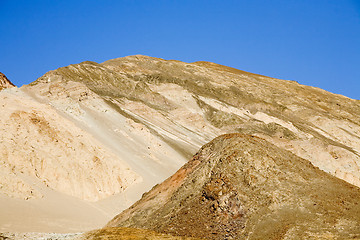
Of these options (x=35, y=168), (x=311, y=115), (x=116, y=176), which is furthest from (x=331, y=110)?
(x=35, y=168)

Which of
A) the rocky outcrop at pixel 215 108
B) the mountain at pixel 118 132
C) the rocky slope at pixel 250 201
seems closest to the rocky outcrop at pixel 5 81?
the rocky outcrop at pixel 215 108

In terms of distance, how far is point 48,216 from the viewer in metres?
23.0

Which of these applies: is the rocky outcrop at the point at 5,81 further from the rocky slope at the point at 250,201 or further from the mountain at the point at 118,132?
the rocky slope at the point at 250,201

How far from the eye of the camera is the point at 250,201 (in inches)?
580

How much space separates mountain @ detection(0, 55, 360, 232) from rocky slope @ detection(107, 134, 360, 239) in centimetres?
875

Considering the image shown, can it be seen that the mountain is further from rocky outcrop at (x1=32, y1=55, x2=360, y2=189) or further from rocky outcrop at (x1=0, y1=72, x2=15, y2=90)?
rocky outcrop at (x1=0, y1=72, x2=15, y2=90)

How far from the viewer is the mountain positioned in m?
25.6

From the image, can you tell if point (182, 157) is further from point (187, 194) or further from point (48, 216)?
point (187, 194)

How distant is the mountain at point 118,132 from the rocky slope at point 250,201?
8.75 metres

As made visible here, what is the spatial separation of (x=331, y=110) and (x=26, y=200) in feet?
239

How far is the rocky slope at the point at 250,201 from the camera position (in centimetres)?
1345

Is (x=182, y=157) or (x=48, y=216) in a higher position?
(x=182, y=157)

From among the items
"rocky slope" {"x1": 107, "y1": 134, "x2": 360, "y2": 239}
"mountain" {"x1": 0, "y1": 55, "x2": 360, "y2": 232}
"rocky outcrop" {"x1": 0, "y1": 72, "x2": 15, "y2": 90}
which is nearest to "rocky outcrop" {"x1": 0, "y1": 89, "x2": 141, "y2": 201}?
"mountain" {"x1": 0, "y1": 55, "x2": 360, "y2": 232}

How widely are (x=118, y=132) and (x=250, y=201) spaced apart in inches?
1035
